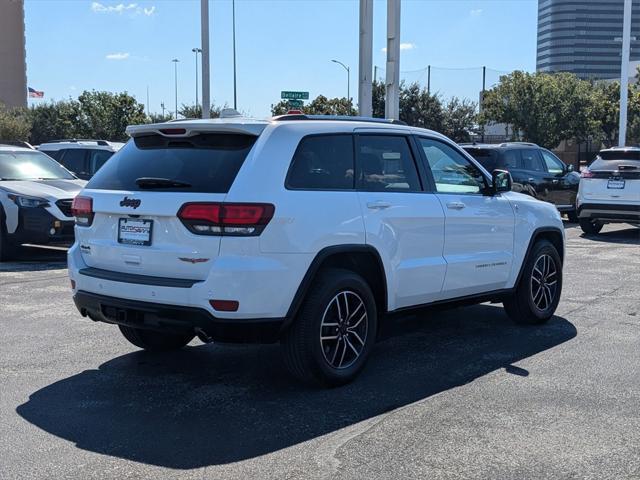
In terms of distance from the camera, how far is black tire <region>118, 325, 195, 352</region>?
608 centimetres

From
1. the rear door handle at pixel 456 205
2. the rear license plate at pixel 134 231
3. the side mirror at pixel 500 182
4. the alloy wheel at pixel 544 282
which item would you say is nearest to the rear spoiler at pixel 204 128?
the rear license plate at pixel 134 231

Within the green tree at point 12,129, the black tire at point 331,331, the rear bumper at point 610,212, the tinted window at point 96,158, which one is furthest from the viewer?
the green tree at point 12,129

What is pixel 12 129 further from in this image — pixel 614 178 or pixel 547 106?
pixel 614 178

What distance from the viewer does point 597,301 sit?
335 inches

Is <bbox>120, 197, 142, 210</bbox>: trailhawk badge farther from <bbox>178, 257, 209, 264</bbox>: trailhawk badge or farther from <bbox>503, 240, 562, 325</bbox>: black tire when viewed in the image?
<bbox>503, 240, 562, 325</bbox>: black tire

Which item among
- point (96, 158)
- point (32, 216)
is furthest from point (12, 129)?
point (32, 216)

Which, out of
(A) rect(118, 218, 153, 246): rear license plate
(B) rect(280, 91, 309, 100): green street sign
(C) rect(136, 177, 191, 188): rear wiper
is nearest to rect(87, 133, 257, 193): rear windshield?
(C) rect(136, 177, 191, 188): rear wiper

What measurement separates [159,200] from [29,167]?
852cm

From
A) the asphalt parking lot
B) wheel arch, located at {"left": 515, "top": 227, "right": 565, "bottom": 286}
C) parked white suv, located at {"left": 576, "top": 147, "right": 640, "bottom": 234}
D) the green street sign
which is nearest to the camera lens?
the asphalt parking lot

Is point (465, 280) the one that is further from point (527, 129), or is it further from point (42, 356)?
point (527, 129)

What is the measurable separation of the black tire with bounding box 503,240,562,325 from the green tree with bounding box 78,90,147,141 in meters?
47.0

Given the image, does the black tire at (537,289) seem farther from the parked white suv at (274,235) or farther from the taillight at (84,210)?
the taillight at (84,210)

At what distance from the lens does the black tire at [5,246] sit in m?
11.0

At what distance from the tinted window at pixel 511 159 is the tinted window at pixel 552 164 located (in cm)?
→ 100
